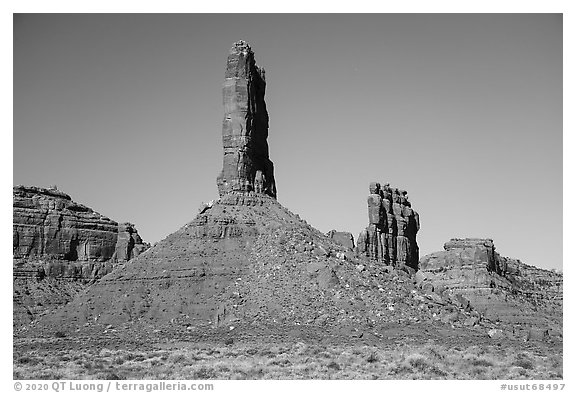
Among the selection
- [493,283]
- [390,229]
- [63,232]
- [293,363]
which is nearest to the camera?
[293,363]

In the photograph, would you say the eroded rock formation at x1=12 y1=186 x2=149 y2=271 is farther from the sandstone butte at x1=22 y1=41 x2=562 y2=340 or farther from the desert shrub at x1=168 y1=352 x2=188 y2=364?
the desert shrub at x1=168 y1=352 x2=188 y2=364

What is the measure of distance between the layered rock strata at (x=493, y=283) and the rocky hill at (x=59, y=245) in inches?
1478

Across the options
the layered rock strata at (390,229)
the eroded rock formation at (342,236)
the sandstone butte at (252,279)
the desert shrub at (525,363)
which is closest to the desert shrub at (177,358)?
the sandstone butte at (252,279)

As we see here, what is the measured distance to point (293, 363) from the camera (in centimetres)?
6016

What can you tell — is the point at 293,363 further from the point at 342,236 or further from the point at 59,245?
the point at 59,245

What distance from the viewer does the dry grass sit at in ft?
181

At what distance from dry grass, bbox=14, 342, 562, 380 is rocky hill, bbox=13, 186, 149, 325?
47626mm

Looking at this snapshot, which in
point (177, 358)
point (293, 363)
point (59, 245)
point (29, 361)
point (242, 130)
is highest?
point (242, 130)

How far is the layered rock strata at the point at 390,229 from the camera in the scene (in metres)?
123

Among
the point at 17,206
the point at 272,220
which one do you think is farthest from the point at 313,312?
the point at 17,206

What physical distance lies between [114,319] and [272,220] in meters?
15.7

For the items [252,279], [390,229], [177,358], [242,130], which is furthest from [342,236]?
[177,358]

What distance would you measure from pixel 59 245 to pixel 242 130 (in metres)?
39.3

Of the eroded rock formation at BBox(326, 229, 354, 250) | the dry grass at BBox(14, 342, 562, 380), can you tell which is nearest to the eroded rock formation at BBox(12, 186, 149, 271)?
the eroded rock formation at BBox(326, 229, 354, 250)
